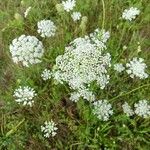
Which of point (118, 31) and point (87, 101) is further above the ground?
point (118, 31)

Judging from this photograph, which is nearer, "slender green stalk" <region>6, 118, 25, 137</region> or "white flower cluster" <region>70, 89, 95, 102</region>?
"white flower cluster" <region>70, 89, 95, 102</region>

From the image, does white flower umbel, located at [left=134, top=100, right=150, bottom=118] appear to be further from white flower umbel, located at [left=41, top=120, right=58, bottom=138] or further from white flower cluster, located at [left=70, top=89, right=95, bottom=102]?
white flower umbel, located at [left=41, top=120, right=58, bottom=138]

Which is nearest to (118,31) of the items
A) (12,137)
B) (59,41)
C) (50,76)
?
(59,41)

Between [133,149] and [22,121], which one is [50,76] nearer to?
[22,121]

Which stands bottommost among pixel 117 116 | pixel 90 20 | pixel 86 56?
pixel 117 116

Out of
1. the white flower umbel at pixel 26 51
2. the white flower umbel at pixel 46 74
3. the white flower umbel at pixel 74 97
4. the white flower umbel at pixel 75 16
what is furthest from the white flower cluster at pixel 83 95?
the white flower umbel at pixel 75 16

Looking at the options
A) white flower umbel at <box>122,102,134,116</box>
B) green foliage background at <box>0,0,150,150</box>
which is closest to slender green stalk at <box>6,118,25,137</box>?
green foliage background at <box>0,0,150,150</box>

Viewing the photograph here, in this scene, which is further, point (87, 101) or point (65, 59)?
point (87, 101)
